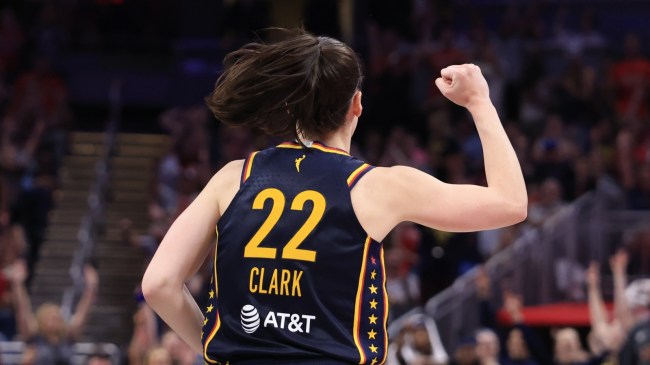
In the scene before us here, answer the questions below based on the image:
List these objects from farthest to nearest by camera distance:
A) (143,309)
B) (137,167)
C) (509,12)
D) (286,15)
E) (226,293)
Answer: (286,15) < (509,12) < (137,167) < (143,309) < (226,293)

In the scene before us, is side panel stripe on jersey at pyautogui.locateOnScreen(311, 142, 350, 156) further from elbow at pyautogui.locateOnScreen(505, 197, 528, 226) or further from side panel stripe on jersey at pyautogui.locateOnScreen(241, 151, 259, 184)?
elbow at pyautogui.locateOnScreen(505, 197, 528, 226)

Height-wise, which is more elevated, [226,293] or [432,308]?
[226,293]

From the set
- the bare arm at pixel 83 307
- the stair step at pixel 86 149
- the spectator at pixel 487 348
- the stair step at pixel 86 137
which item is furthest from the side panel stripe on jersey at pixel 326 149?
the stair step at pixel 86 137

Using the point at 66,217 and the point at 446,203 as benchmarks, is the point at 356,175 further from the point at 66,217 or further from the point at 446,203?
the point at 66,217

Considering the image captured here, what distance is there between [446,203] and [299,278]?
428 millimetres

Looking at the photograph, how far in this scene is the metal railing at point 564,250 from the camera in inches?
523

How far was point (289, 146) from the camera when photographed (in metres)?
3.26

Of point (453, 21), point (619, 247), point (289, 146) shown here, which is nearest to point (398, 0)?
point (453, 21)

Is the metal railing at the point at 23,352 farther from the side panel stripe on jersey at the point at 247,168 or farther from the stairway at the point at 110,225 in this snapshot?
the side panel stripe on jersey at the point at 247,168

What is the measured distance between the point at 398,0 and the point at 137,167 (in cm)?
485

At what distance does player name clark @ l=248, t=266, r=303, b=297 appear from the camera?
305 cm

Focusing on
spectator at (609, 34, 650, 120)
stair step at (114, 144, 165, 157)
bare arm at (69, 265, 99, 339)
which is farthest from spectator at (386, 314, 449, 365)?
stair step at (114, 144, 165, 157)

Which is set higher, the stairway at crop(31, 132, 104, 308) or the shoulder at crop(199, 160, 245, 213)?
the shoulder at crop(199, 160, 245, 213)

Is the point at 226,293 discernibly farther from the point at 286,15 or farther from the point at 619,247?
the point at 286,15
